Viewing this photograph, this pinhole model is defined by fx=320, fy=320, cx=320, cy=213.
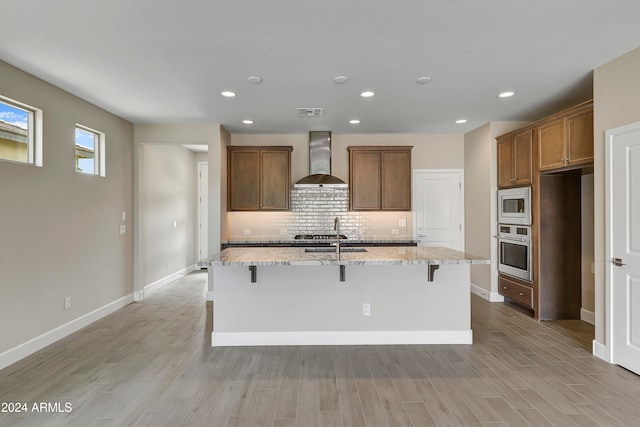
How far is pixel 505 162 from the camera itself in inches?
176

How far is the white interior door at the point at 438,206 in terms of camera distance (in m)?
5.57

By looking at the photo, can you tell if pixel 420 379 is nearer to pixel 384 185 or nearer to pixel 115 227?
pixel 384 185

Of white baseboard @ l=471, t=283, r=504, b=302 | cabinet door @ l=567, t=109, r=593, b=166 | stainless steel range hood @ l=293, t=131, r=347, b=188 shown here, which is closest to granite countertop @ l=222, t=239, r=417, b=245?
stainless steel range hood @ l=293, t=131, r=347, b=188

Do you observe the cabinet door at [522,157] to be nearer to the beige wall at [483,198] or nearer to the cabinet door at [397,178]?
the beige wall at [483,198]

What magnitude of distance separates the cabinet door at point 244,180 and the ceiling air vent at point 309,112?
1262mm

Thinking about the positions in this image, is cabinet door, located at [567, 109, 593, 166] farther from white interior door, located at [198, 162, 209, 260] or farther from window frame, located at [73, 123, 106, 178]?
white interior door, located at [198, 162, 209, 260]

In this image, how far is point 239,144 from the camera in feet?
18.1

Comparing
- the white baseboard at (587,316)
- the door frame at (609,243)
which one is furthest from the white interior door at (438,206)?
the door frame at (609,243)

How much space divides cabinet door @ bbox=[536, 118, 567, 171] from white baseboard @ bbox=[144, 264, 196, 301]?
5727 mm

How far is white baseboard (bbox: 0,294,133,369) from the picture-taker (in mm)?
2803

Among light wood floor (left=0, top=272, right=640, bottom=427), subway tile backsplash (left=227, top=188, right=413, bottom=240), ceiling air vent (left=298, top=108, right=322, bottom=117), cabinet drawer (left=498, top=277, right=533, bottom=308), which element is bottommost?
light wood floor (left=0, top=272, right=640, bottom=427)

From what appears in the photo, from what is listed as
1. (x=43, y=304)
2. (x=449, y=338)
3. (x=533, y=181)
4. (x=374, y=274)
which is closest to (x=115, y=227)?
(x=43, y=304)

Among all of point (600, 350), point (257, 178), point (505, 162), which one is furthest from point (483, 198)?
point (257, 178)

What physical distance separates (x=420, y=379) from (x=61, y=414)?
2525mm
